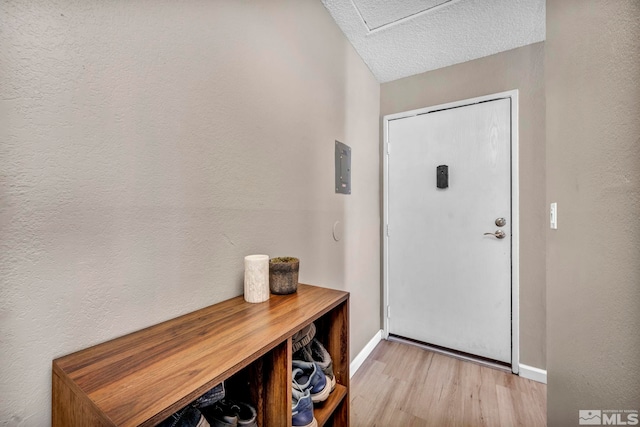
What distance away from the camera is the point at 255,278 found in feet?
2.89

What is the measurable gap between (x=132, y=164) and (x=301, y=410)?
850 mm

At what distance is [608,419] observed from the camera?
24.1 inches

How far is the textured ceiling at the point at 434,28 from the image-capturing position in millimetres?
1492

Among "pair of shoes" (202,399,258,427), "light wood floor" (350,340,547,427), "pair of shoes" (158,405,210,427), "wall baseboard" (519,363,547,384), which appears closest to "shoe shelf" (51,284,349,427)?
"pair of shoes" (202,399,258,427)

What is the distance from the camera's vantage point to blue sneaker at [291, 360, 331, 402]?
0.89m

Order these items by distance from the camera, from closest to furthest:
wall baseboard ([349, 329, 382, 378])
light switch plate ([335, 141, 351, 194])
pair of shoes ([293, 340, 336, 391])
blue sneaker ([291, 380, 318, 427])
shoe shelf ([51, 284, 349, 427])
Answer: shoe shelf ([51, 284, 349, 427]), blue sneaker ([291, 380, 318, 427]), pair of shoes ([293, 340, 336, 391]), light switch plate ([335, 141, 351, 194]), wall baseboard ([349, 329, 382, 378])

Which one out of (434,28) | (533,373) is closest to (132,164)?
(434,28)

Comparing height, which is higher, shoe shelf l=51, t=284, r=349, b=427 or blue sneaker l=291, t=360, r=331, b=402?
shoe shelf l=51, t=284, r=349, b=427

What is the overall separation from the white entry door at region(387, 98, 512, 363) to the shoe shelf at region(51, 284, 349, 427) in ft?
4.60

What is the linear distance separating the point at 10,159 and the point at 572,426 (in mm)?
1590

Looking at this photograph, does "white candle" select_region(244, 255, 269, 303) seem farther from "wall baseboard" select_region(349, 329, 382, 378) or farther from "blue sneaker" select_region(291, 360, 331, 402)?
"wall baseboard" select_region(349, 329, 382, 378)

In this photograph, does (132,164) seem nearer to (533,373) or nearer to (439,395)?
(439,395)

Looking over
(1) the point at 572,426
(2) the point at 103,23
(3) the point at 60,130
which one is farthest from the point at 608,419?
(2) the point at 103,23

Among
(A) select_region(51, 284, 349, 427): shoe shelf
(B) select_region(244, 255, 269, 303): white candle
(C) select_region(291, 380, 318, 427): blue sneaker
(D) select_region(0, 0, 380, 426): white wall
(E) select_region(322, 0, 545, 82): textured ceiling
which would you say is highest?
(E) select_region(322, 0, 545, 82): textured ceiling
